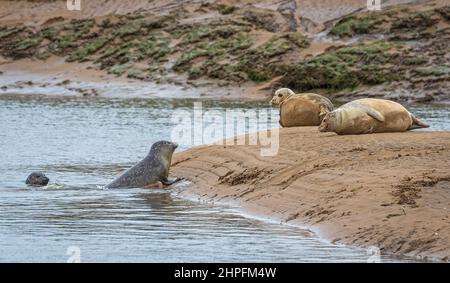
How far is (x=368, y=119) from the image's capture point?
11953 millimetres

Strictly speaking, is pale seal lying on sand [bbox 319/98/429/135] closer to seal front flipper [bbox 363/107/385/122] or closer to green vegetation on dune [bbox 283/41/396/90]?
seal front flipper [bbox 363/107/385/122]

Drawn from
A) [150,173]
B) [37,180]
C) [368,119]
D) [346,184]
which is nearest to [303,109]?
[368,119]

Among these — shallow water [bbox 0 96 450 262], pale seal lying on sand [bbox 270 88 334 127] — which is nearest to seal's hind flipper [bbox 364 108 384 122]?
pale seal lying on sand [bbox 270 88 334 127]

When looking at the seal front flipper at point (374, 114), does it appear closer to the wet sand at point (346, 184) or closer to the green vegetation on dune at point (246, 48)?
the wet sand at point (346, 184)

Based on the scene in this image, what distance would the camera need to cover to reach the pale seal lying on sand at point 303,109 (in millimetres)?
13672

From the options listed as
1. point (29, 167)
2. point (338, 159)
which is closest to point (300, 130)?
point (338, 159)

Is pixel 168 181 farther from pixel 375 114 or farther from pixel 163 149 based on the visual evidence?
pixel 375 114

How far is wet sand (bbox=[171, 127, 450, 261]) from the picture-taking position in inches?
328

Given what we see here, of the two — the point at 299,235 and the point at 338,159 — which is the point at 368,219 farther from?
the point at 338,159

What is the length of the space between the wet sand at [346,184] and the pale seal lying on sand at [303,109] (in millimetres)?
657

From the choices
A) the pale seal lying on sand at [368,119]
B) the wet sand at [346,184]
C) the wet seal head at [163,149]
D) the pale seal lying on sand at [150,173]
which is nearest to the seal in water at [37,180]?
the pale seal lying on sand at [150,173]

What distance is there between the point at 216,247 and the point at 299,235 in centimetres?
84

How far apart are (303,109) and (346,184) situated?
160 inches

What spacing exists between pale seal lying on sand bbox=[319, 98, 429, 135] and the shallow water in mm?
1855
